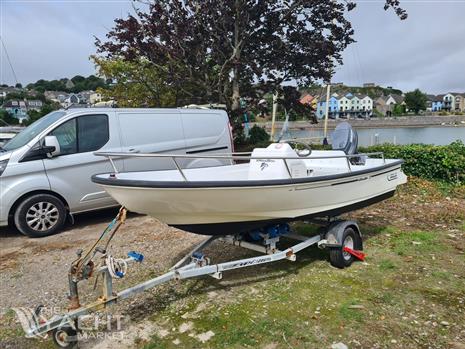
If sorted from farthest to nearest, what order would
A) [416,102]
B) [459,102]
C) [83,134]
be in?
[459,102], [416,102], [83,134]

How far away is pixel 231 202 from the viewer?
11.8ft

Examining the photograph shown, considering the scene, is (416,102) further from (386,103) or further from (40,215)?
(40,215)

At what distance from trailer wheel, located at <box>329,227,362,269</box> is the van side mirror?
424 centimetres

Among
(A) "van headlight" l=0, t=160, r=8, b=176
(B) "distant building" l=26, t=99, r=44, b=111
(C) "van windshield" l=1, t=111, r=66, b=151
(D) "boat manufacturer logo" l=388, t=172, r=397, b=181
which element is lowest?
(D) "boat manufacturer logo" l=388, t=172, r=397, b=181

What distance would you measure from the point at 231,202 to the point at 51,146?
139 inches

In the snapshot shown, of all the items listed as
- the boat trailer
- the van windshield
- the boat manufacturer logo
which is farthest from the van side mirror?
the boat manufacturer logo

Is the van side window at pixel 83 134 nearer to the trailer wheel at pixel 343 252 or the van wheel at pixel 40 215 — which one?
the van wheel at pixel 40 215

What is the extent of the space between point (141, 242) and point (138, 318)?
7.17 ft

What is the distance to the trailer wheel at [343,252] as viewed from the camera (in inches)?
172

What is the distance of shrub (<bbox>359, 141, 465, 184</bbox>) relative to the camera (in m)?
8.36

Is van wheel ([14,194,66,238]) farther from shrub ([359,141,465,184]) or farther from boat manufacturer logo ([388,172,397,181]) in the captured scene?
shrub ([359,141,465,184])

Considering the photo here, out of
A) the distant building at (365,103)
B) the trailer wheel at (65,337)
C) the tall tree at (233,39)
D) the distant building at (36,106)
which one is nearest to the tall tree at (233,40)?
the tall tree at (233,39)

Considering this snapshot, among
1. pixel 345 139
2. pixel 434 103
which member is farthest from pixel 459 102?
pixel 345 139

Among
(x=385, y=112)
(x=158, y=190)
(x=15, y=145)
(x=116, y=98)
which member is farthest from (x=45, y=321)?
(x=385, y=112)
